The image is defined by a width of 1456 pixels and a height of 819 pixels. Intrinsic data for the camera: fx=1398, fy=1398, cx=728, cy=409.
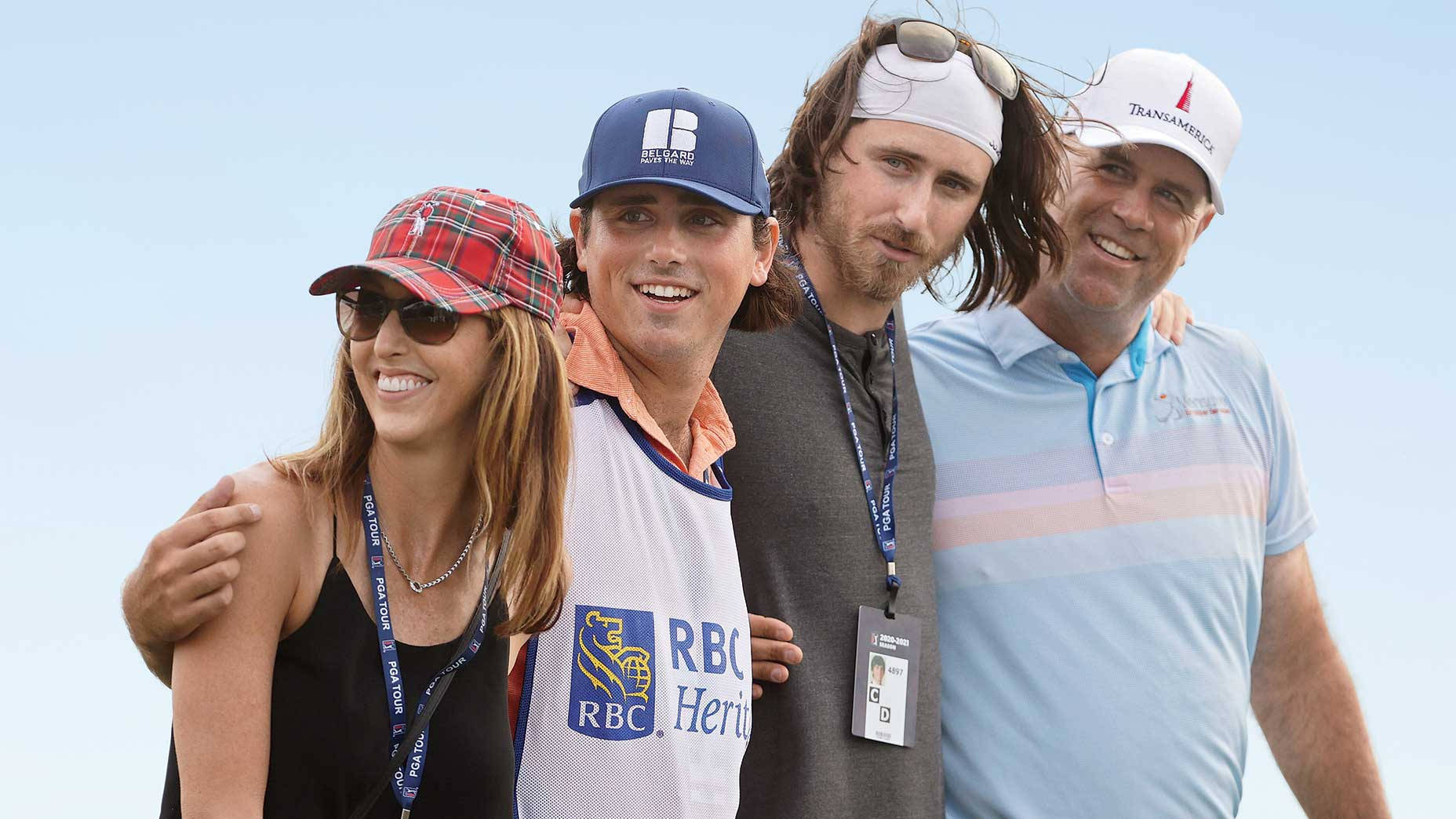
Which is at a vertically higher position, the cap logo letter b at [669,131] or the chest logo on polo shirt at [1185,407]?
the cap logo letter b at [669,131]

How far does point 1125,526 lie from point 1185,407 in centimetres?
42

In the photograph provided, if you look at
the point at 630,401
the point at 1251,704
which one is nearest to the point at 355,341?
the point at 630,401

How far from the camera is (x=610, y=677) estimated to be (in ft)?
7.85

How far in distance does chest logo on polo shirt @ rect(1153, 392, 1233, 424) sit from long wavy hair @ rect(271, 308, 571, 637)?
6.49 ft

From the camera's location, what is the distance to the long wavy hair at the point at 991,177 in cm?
345

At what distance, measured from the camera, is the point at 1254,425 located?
379 centimetres

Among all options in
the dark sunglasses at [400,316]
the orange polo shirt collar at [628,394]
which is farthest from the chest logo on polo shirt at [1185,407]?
the dark sunglasses at [400,316]

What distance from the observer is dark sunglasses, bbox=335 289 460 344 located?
2.15m

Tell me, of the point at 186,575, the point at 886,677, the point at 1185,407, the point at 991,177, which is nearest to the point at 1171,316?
the point at 1185,407

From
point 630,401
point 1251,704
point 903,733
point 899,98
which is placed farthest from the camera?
point 1251,704

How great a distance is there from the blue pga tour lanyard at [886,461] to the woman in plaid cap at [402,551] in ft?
3.09

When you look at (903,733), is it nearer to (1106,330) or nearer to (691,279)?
(691,279)

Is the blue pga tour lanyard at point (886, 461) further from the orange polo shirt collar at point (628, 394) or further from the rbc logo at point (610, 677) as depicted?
the rbc logo at point (610, 677)

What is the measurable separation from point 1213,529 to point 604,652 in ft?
6.22
